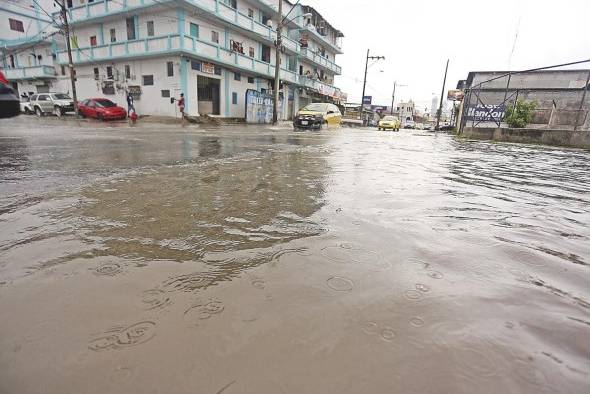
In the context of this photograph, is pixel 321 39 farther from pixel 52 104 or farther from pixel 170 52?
pixel 52 104

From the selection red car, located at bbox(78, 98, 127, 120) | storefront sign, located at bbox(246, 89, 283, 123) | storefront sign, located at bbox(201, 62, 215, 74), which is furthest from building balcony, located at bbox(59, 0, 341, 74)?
red car, located at bbox(78, 98, 127, 120)

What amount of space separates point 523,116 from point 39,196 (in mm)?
18161

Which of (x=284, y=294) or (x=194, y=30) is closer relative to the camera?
(x=284, y=294)

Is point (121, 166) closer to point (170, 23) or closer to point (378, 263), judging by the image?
point (378, 263)

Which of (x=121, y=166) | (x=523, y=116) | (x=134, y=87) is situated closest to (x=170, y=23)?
(x=134, y=87)

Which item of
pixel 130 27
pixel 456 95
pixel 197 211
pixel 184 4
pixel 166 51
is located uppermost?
pixel 184 4

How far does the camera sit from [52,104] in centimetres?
2067

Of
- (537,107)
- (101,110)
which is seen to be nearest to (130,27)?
(101,110)

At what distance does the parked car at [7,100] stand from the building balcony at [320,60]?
27.7 metres

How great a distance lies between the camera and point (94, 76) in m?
22.4

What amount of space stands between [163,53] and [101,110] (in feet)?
15.4

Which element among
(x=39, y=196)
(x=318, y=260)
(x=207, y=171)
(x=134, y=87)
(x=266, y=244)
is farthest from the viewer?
(x=134, y=87)

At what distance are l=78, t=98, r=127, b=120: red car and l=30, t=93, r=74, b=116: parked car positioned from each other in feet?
10.7

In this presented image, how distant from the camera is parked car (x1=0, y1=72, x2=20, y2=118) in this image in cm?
509
